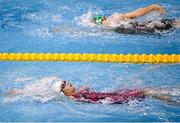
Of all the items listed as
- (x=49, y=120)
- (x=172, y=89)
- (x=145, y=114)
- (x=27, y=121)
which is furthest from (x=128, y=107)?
(x=27, y=121)

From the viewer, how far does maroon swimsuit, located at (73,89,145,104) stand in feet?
9.61

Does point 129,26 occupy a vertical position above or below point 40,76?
above

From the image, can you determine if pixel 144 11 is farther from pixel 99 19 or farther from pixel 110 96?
pixel 110 96

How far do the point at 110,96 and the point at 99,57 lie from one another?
1.68ft

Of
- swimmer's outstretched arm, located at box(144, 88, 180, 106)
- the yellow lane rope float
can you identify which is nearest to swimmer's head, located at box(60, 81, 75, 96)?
the yellow lane rope float

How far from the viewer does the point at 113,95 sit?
9.70ft

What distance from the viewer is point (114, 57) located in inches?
130

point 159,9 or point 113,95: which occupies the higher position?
point 159,9

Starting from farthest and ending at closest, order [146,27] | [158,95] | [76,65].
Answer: [146,27] < [76,65] < [158,95]

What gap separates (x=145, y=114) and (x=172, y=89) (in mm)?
395

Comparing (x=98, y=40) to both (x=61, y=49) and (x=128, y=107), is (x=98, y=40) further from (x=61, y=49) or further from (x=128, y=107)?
(x=128, y=107)

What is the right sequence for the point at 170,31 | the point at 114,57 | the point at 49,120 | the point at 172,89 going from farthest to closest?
the point at 170,31, the point at 114,57, the point at 172,89, the point at 49,120

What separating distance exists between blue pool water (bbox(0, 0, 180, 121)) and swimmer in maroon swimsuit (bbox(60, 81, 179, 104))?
51 mm

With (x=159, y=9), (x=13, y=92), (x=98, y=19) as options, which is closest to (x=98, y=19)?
(x=98, y=19)
